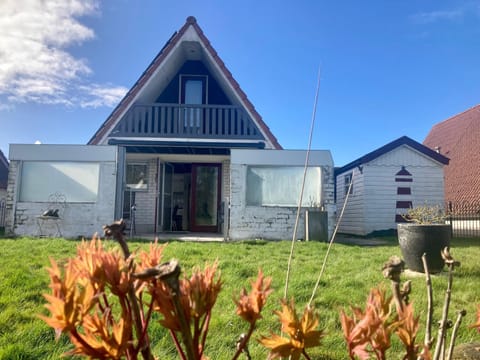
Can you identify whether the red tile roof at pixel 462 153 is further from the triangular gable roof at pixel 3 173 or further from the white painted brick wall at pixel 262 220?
the triangular gable roof at pixel 3 173

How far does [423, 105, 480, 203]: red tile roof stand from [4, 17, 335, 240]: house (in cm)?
1281

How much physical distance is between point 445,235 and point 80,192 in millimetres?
9029

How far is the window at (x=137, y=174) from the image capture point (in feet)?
41.9

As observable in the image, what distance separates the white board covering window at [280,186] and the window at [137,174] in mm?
4517

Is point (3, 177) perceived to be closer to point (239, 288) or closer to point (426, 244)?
point (239, 288)

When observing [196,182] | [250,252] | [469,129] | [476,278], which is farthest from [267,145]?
[469,129]

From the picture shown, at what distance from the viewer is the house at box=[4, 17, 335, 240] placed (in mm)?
9914

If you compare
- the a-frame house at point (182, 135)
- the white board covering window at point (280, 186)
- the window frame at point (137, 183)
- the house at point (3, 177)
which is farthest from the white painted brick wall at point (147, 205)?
the house at point (3, 177)

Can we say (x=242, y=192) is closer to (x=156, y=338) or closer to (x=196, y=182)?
(x=196, y=182)

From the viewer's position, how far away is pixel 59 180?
10.2 m

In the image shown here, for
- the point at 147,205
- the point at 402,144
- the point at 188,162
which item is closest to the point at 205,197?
the point at 188,162

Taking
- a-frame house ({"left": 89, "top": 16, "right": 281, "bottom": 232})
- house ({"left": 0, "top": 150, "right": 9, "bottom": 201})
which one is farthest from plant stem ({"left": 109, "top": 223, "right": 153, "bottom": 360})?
house ({"left": 0, "top": 150, "right": 9, "bottom": 201})

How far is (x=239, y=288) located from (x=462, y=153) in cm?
2153

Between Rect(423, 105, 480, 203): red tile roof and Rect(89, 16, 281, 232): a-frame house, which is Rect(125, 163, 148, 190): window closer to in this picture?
Rect(89, 16, 281, 232): a-frame house
